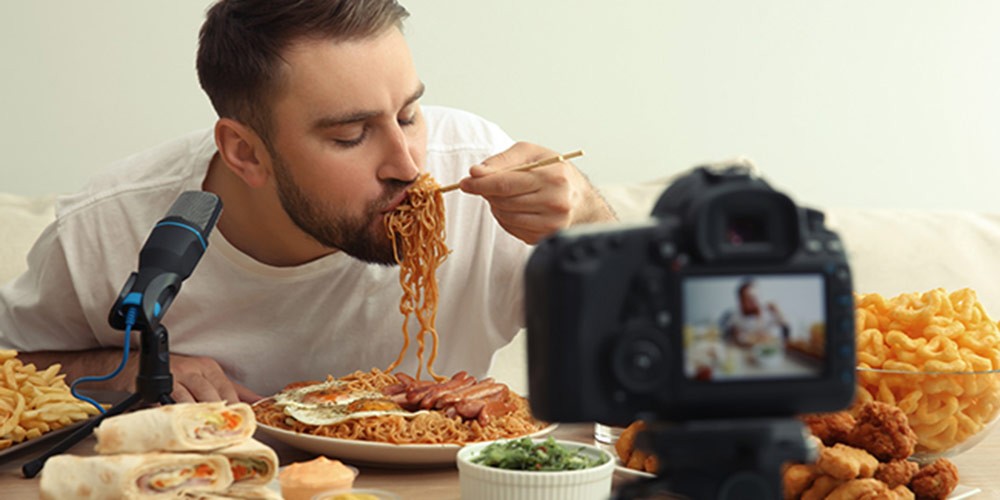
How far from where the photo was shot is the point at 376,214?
2.27m

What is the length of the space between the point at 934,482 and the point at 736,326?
78 centimetres

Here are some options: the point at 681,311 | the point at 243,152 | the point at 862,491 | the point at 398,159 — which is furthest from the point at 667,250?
the point at 243,152

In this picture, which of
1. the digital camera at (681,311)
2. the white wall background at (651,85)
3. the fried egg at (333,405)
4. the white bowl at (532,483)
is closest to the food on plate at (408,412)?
the fried egg at (333,405)

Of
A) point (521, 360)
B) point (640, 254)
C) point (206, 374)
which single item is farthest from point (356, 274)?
point (640, 254)

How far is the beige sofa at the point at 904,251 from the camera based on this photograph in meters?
3.11

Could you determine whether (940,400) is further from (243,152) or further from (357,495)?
(243,152)

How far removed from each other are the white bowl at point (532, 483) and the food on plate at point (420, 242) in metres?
0.83

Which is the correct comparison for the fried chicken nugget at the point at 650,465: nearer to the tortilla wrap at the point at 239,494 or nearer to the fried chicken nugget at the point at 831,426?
the fried chicken nugget at the point at 831,426

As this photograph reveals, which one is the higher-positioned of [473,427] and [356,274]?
[356,274]

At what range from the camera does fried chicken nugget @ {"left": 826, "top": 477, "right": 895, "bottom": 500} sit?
4.49ft

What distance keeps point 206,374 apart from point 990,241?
7.32 feet

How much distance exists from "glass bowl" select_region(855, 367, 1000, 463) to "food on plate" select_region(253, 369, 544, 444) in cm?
53

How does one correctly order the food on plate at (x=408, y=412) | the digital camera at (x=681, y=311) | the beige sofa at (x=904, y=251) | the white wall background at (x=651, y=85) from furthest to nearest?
the white wall background at (x=651, y=85) → the beige sofa at (x=904, y=251) → the food on plate at (x=408, y=412) → the digital camera at (x=681, y=311)

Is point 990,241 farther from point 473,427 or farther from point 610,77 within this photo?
point 473,427
